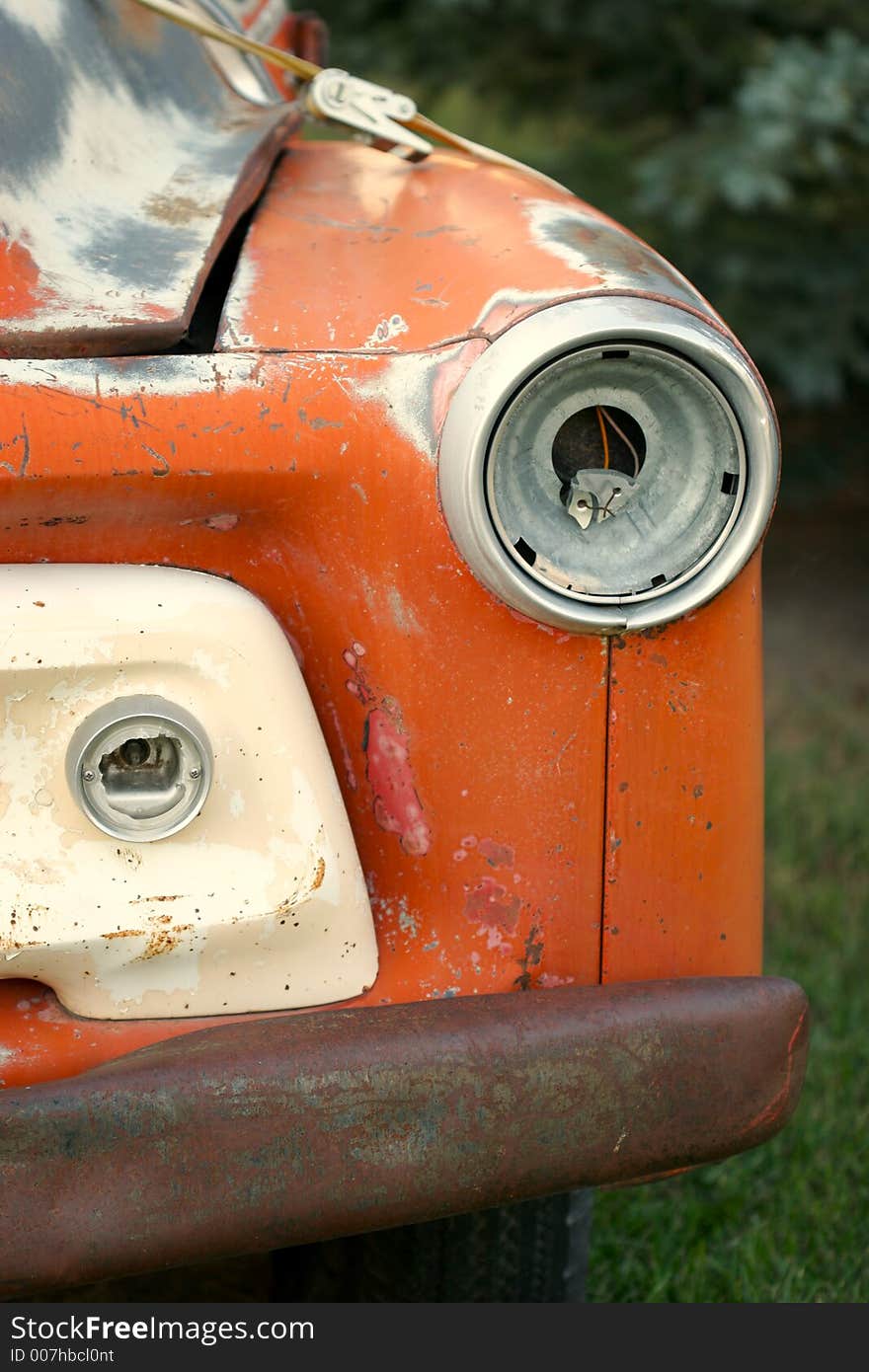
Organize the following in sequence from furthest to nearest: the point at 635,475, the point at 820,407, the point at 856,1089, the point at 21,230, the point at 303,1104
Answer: the point at 820,407 < the point at 856,1089 < the point at 21,230 < the point at 635,475 < the point at 303,1104

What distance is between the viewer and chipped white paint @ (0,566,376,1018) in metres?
1.21

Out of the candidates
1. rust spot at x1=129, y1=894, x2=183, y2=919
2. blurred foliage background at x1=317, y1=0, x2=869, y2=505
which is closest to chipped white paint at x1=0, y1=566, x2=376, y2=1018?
rust spot at x1=129, y1=894, x2=183, y2=919

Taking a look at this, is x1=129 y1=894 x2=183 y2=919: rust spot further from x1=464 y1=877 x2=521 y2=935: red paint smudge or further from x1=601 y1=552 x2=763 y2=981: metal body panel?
x1=601 y1=552 x2=763 y2=981: metal body panel

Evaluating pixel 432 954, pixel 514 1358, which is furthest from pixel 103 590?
pixel 514 1358

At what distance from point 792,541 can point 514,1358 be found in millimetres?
4232

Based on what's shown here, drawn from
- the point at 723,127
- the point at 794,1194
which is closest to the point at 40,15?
the point at 794,1194

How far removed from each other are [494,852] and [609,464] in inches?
14.8

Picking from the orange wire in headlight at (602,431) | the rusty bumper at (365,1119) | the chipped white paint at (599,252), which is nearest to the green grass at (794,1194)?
the rusty bumper at (365,1119)

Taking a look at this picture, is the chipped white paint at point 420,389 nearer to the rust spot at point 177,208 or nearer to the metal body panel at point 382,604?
the metal body panel at point 382,604

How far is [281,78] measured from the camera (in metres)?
2.43

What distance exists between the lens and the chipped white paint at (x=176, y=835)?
1214 mm

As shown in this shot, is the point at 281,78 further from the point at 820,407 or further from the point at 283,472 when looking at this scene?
the point at 820,407

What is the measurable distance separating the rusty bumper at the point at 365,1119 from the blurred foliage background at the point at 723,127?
3.10m

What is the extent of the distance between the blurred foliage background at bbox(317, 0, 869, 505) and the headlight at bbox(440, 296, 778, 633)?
2.81 m
